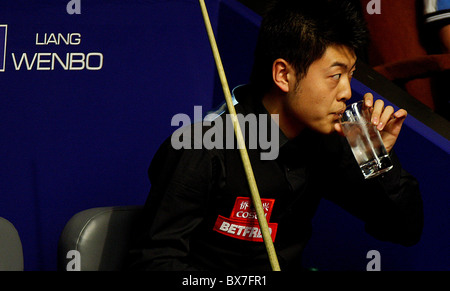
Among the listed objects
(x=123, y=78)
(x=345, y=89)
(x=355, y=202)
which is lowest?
(x=355, y=202)

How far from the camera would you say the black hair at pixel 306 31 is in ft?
3.91

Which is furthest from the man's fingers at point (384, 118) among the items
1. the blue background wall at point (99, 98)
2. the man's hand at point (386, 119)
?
the blue background wall at point (99, 98)

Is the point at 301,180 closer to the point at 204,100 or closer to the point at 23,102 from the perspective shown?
the point at 204,100

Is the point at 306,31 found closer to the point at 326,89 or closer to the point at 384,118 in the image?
the point at 326,89

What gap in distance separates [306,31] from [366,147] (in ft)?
1.02

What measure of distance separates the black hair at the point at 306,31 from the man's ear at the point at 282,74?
0.01m

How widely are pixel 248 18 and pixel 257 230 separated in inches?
33.6

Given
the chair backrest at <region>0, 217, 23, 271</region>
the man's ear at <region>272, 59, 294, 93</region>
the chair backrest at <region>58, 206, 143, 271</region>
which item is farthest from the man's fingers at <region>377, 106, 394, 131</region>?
the chair backrest at <region>0, 217, 23, 271</region>

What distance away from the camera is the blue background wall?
5.60 ft

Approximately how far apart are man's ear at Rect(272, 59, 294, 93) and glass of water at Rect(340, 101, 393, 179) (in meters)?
0.16

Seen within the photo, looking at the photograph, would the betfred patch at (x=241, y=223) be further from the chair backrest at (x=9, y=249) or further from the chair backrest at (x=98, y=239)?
the chair backrest at (x=9, y=249)

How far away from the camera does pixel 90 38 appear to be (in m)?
1.76

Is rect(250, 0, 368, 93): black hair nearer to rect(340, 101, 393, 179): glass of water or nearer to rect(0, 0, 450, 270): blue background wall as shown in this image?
rect(340, 101, 393, 179): glass of water
